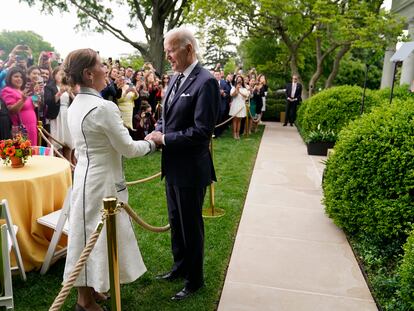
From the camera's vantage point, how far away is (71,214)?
9.77 feet

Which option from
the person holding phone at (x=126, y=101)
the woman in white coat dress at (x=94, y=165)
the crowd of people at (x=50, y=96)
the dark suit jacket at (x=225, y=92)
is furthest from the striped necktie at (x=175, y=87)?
the dark suit jacket at (x=225, y=92)

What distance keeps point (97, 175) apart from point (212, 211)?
9.65 feet

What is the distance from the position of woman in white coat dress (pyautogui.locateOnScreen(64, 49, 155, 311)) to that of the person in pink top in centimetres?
400

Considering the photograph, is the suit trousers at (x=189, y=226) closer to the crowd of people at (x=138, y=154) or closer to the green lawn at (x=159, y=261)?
the crowd of people at (x=138, y=154)

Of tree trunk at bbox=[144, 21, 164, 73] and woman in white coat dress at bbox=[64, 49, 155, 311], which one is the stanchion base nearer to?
woman in white coat dress at bbox=[64, 49, 155, 311]

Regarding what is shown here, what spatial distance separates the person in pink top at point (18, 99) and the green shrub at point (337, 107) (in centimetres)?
722

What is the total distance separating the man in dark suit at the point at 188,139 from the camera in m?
3.09

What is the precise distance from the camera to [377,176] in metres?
4.43

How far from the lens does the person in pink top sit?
20.6 ft

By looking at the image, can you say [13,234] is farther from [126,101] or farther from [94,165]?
[126,101]

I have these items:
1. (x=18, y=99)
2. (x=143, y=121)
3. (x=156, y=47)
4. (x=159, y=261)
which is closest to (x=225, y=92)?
(x=143, y=121)

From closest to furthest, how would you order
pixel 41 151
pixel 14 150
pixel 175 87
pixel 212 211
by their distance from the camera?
pixel 175 87, pixel 14 150, pixel 41 151, pixel 212 211

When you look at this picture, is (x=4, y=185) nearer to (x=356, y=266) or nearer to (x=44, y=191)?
(x=44, y=191)

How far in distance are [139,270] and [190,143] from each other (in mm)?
1100
